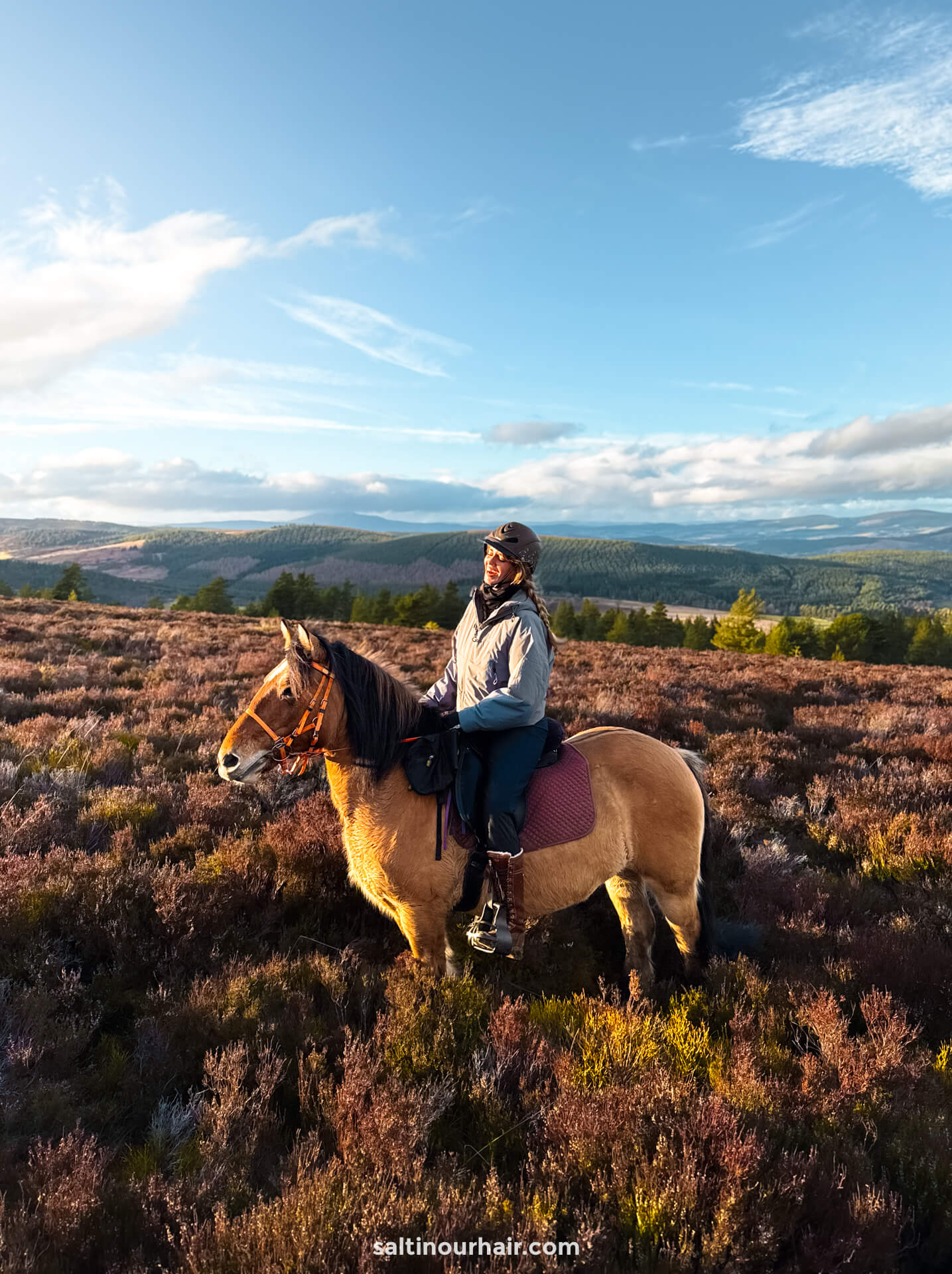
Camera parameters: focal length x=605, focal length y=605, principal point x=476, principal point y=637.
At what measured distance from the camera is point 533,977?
14.8ft

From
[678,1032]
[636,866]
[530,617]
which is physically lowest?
[678,1032]

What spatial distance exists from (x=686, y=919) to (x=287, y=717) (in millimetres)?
3235

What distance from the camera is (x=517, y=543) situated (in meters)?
4.07

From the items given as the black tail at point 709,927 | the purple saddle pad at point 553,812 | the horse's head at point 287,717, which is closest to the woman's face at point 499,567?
the horse's head at point 287,717

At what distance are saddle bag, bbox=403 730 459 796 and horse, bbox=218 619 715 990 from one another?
0.36 feet

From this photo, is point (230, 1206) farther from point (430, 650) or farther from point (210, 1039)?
point (430, 650)

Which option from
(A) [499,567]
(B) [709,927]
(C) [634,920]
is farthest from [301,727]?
(B) [709,927]

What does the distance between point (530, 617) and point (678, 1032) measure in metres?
2.65

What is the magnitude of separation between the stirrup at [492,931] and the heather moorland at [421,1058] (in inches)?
12.5

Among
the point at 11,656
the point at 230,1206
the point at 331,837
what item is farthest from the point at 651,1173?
the point at 11,656

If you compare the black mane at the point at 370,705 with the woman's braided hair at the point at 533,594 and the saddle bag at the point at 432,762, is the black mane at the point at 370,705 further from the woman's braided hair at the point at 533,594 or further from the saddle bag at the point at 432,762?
the woman's braided hair at the point at 533,594

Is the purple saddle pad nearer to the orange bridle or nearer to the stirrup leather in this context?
the stirrup leather

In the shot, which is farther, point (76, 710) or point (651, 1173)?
point (76, 710)

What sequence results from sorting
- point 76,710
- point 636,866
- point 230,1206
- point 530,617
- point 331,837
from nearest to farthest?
point 230,1206
point 530,617
point 636,866
point 331,837
point 76,710
